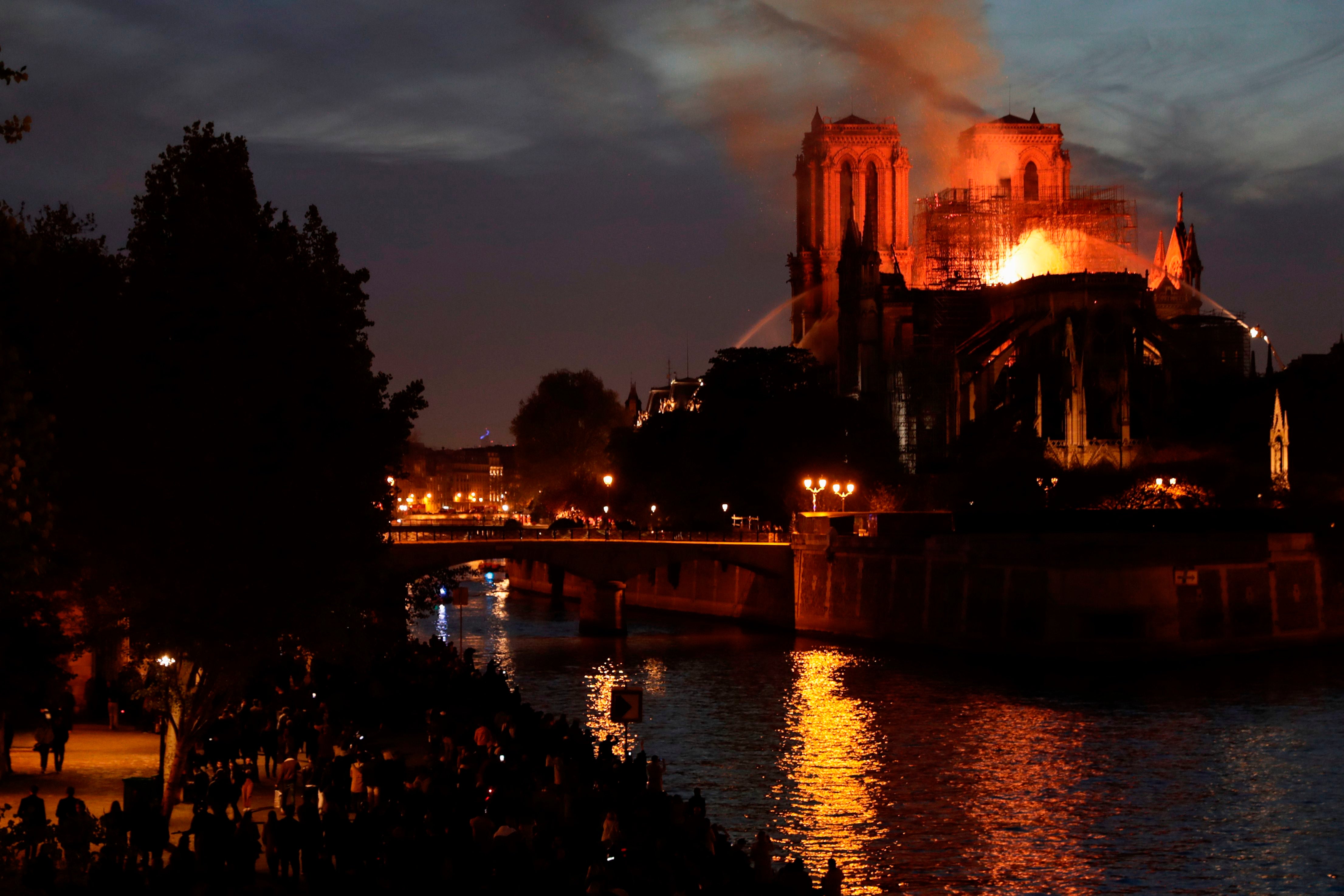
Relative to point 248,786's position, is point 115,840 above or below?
above

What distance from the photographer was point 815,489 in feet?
247

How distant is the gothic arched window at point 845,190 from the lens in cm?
13812

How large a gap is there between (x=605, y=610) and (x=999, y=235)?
232 feet

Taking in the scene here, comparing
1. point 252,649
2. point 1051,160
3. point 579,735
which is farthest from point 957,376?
point 252,649

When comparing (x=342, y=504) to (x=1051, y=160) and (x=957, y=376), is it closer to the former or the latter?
(x=957, y=376)

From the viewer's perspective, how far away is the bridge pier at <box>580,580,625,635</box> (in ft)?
207

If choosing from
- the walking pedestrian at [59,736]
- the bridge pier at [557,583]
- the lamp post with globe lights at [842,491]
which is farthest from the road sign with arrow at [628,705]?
the bridge pier at [557,583]

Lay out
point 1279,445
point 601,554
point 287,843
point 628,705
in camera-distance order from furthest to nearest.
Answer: point 1279,445, point 601,554, point 628,705, point 287,843

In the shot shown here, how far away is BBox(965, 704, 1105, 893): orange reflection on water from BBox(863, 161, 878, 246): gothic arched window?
9874 cm

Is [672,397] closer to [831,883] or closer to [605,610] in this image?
[605,610]

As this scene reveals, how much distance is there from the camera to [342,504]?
2155 centimetres

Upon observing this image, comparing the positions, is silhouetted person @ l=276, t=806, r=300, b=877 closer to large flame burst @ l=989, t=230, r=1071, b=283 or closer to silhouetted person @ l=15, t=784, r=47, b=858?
silhouetted person @ l=15, t=784, r=47, b=858

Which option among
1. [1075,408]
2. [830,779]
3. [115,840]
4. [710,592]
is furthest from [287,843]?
[1075,408]

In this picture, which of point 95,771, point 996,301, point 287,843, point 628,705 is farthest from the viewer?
point 996,301
